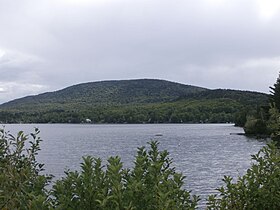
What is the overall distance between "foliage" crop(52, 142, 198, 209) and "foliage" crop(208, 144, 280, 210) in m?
1.41

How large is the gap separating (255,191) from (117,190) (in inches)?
119

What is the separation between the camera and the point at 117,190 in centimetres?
414

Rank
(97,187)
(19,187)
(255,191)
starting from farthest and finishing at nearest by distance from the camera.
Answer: (255,191)
(19,187)
(97,187)

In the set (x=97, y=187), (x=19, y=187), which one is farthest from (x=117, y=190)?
(x=19, y=187)

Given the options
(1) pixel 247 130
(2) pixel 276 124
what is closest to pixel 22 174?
(2) pixel 276 124

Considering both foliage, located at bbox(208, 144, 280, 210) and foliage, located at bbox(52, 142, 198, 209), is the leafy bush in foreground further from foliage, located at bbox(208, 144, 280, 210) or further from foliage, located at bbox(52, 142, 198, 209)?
foliage, located at bbox(208, 144, 280, 210)

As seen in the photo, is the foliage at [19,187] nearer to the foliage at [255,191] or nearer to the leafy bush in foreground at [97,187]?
the leafy bush in foreground at [97,187]

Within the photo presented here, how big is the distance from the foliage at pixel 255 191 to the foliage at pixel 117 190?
4.62 feet

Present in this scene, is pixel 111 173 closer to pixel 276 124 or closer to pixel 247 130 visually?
pixel 276 124

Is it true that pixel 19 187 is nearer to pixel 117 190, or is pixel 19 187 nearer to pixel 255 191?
pixel 117 190

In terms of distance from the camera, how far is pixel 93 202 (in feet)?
14.9

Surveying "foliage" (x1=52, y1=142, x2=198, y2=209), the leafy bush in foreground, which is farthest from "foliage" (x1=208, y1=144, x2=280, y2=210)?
"foliage" (x1=52, y1=142, x2=198, y2=209)

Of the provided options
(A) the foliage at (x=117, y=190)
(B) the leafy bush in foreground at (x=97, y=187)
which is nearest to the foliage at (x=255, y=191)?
(B) the leafy bush in foreground at (x=97, y=187)

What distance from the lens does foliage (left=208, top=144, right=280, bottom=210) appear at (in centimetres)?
623
